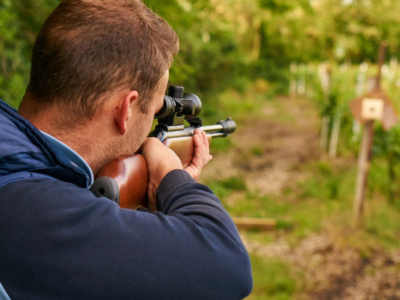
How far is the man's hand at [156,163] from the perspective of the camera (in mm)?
1503

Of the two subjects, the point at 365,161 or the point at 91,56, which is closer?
the point at 91,56

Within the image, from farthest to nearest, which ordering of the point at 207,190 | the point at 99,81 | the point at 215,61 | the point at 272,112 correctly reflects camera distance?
the point at 272,112 → the point at 215,61 → the point at 207,190 → the point at 99,81

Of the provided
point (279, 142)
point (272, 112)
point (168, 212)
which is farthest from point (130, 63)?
point (272, 112)

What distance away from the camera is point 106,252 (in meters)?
1.06

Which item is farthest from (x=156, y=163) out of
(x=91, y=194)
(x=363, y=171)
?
(x=363, y=171)

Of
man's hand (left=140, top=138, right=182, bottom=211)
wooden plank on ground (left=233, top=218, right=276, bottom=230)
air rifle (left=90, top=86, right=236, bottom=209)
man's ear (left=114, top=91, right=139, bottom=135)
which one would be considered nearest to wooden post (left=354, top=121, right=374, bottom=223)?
wooden plank on ground (left=233, top=218, right=276, bottom=230)

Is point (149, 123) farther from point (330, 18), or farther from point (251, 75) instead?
point (330, 18)

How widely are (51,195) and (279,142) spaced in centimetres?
1102

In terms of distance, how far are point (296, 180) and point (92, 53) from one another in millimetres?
7778

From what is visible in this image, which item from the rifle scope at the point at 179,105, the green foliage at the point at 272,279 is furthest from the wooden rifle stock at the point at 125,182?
the green foliage at the point at 272,279

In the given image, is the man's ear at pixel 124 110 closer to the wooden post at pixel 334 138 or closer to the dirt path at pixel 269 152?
the dirt path at pixel 269 152

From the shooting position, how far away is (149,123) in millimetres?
1427

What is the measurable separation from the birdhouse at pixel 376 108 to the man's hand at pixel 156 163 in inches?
208

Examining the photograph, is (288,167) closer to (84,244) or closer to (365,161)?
(365,161)
